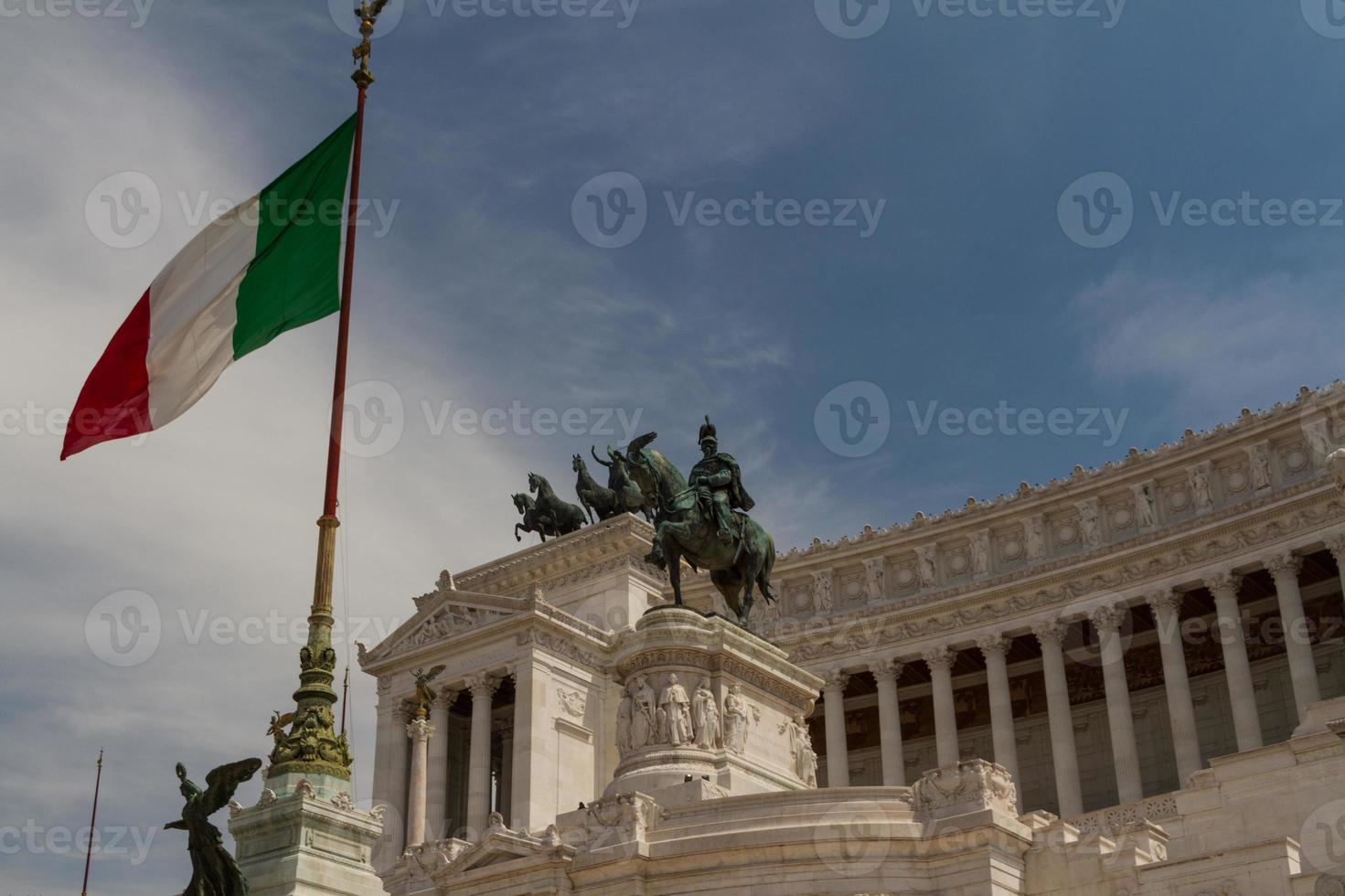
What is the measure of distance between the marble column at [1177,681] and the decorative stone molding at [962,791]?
81.1 ft

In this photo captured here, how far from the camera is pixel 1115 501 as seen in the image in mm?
57125

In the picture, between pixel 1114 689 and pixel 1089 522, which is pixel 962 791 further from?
pixel 1089 522

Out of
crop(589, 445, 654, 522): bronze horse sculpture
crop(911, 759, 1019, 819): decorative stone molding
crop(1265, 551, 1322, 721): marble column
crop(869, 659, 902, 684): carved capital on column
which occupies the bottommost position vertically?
crop(911, 759, 1019, 819): decorative stone molding

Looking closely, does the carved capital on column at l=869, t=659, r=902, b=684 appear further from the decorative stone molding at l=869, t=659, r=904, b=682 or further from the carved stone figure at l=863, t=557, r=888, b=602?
the carved stone figure at l=863, t=557, r=888, b=602

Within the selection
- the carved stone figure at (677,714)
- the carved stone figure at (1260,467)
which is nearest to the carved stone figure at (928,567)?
the carved stone figure at (1260,467)

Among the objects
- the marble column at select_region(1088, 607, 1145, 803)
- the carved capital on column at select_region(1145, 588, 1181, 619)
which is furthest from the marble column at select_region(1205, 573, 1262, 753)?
the marble column at select_region(1088, 607, 1145, 803)

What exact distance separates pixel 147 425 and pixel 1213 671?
4650 centimetres

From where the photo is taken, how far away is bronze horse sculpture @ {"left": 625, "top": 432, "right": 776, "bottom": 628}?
1385 inches

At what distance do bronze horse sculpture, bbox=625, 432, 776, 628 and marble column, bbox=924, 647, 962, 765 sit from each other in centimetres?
2234

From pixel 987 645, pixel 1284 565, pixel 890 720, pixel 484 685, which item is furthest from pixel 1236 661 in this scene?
pixel 484 685

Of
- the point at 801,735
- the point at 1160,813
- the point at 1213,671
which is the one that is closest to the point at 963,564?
the point at 1213,671

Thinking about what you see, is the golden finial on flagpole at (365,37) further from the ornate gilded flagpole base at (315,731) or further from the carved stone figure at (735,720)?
the carved stone figure at (735,720)

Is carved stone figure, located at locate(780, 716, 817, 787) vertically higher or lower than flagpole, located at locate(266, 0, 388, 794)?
higher

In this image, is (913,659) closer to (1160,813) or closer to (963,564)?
(963,564)
